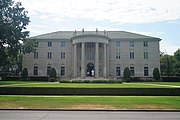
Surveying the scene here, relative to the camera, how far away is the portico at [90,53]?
232 feet

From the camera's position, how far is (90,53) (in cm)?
7594

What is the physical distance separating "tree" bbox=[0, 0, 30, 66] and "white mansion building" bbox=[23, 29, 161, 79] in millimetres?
21892

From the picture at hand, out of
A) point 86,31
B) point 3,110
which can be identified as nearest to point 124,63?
point 86,31

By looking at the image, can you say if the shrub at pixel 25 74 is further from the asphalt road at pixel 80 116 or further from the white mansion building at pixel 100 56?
the asphalt road at pixel 80 116

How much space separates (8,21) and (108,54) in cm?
3310

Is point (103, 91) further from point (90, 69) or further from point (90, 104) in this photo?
point (90, 69)

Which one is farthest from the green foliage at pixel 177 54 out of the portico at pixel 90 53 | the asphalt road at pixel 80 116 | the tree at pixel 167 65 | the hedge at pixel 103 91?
the asphalt road at pixel 80 116

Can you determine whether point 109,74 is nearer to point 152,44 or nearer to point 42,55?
point 152,44

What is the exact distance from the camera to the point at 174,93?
95.9 ft

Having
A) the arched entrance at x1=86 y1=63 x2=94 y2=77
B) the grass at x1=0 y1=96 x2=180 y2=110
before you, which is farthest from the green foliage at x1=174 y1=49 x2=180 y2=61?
the grass at x1=0 y1=96 x2=180 y2=110

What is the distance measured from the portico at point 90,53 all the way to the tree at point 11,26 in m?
19.2

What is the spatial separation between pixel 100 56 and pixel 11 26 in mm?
30704

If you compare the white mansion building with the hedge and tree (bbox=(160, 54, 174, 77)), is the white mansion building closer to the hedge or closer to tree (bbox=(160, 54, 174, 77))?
tree (bbox=(160, 54, 174, 77))

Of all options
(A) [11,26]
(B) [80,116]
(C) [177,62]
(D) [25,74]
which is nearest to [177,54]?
(C) [177,62]
